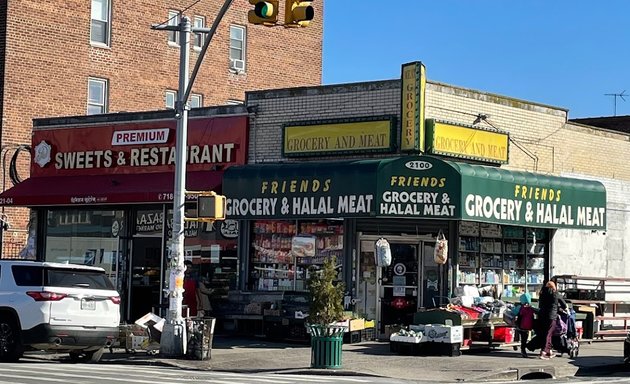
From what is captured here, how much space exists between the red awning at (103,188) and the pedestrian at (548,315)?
815cm

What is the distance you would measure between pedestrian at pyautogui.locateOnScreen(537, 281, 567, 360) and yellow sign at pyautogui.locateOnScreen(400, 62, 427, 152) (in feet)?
12.9

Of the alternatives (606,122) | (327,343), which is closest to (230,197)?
(327,343)

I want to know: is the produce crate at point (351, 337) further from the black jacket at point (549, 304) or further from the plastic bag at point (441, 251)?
the black jacket at point (549, 304)

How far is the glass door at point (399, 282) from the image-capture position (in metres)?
24.1

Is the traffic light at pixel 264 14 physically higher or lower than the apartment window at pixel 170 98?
lower

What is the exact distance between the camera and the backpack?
21375 millimetres

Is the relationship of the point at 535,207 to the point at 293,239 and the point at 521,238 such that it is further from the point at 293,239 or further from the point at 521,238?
the point at 293,239

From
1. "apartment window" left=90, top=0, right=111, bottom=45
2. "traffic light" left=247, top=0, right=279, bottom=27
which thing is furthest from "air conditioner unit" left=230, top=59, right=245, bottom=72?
"traffic light" left=247, top=0, right=279, bottom=27

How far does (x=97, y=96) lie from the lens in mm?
35188

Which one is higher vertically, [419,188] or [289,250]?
[419,188]

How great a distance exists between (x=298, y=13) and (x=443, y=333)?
816 cm

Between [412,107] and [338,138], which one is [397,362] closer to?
[412,107]

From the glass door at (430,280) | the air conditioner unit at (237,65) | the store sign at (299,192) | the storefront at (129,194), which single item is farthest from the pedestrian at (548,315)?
the air conditioner unit at (237,65)

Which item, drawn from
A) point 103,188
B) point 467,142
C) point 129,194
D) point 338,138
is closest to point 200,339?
point 338,138
